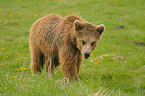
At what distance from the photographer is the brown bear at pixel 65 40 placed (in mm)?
5254

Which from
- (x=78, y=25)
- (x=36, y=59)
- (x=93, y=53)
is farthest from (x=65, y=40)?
(x=93, y=53)

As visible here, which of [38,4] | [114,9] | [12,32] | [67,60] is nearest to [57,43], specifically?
[67,60]

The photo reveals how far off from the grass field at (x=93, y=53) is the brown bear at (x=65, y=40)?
18.9 inches

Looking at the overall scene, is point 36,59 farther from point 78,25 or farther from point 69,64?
point 78,25

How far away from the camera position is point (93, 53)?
325 inches

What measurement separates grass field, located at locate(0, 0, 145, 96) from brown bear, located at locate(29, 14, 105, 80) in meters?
0.48

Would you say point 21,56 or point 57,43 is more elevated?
point 57,43

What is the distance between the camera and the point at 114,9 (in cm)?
1382

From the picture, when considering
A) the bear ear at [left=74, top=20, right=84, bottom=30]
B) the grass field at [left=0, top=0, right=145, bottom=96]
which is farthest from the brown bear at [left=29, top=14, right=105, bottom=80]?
the grass field at [left=0, top=0, right=145, bottom=96]

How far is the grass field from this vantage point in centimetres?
452

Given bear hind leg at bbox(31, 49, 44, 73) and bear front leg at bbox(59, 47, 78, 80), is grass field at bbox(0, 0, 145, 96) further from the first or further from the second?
bear front leg at bbox(59, 47, 78, 80)

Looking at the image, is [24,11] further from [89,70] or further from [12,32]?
[89,70]

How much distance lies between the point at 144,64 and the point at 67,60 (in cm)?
297

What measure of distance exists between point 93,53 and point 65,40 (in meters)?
2.97
